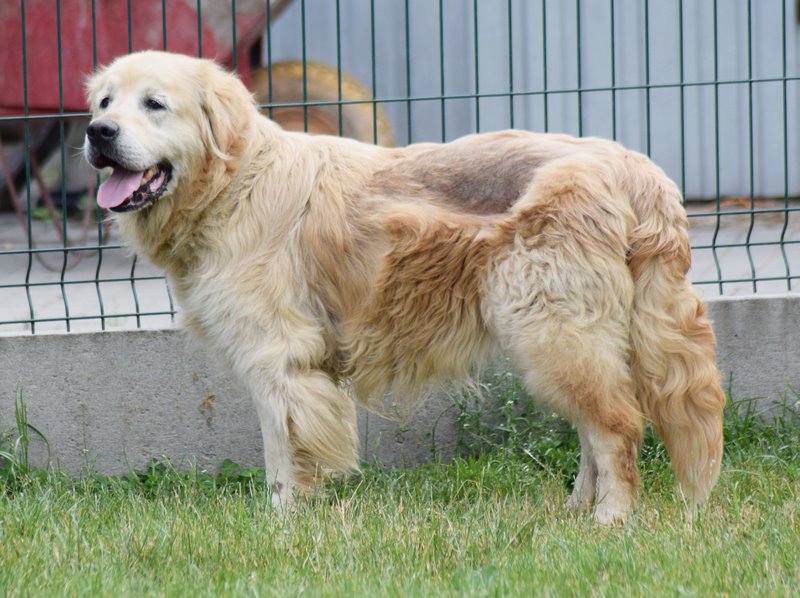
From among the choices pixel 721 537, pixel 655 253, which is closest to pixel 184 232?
pixel 655 253

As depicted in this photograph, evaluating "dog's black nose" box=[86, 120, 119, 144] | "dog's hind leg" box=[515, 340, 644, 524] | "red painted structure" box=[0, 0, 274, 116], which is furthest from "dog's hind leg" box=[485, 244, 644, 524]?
"red painted structure" box=[0, 0, 274, 116]

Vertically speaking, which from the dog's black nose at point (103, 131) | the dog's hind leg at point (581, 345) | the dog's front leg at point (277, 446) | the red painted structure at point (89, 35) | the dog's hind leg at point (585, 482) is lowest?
the dog's hind leg at point (585, 482)

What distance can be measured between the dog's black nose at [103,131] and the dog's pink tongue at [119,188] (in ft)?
0.58

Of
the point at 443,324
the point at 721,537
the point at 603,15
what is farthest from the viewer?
the point at 603,15

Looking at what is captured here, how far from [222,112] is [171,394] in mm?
1553

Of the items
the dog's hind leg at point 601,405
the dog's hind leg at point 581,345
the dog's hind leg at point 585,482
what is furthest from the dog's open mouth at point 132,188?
the dog's hind leg at point 585,482

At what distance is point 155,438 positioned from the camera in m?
5.67

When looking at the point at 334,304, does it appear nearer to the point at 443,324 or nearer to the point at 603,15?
the point at 443,324

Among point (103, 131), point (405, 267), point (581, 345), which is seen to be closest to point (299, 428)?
point (405, 267)

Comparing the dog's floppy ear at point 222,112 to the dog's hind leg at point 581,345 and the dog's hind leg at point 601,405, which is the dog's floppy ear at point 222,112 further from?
the dog's hind leg at point 601,405

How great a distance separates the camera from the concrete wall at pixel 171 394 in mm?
5602

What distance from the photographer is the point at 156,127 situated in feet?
15.3

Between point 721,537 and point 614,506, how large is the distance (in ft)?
2.29

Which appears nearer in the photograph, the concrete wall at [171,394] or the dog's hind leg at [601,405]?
the dog's hind leg at [601,405]
